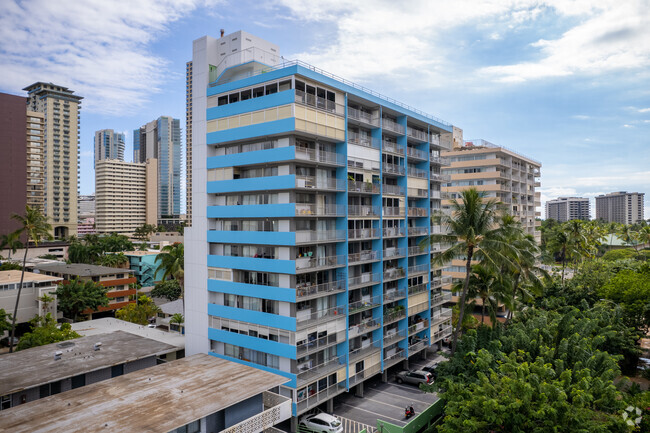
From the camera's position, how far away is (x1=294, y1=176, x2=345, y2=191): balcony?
29.9 metres

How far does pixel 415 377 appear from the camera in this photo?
38.4 m

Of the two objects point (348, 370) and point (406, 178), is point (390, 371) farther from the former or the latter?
point (406, 178)

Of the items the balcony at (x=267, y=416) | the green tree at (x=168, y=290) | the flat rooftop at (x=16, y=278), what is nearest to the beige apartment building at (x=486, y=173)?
the balcony at (x=267, y=416)

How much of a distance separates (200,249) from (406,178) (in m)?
20.8

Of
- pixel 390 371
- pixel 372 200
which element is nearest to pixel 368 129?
pixel 372 200

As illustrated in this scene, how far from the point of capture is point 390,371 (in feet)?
135

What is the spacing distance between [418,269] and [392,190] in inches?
376

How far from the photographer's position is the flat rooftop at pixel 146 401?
65.8 ft

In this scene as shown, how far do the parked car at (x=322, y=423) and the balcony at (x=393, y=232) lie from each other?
1625 centimetres

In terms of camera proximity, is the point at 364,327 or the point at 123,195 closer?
the point at 364,327

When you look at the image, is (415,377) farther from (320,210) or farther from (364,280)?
(320,210)

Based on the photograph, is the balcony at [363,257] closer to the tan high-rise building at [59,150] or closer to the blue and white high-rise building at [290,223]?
the blue and white high-rise building at [290,223]

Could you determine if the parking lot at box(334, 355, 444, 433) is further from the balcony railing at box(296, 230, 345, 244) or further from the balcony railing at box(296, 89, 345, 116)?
the balcony railing at box(296, 89, 345, 116)

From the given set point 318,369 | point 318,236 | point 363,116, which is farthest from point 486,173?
point 318,369
